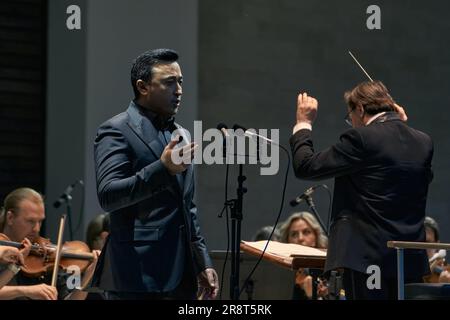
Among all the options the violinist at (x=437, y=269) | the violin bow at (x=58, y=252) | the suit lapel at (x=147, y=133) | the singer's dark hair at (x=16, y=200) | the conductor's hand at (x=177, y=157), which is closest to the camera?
the conductor's hand at (x=177, y=157)

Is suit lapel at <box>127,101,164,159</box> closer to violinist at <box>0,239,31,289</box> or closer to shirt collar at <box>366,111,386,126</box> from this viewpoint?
shirt collar at <box>366,111,386,126</box>

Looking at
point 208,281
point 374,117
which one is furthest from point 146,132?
point 374,117

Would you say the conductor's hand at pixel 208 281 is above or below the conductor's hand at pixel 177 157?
below

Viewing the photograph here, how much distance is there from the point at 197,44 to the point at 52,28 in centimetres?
120

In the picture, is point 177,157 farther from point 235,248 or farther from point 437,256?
point 437,256

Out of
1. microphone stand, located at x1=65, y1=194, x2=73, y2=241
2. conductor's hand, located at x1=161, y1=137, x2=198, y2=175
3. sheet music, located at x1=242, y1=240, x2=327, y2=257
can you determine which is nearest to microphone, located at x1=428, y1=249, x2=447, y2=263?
sheet music, located at x1=242, y1=240, x2=327, y2=257

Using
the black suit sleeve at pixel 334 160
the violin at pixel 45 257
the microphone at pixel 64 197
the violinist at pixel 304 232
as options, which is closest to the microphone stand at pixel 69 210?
the microphone at pixel 64 197

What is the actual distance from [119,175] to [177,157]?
0.24 m

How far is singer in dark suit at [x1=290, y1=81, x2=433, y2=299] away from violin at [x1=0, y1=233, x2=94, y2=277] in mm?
1811

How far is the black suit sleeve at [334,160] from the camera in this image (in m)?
3.69

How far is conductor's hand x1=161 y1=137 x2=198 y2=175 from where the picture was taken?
116 inches

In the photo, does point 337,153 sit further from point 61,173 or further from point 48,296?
point 61,173

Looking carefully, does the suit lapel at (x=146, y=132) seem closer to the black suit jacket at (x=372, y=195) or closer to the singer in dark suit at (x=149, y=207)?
A: the singer in dark suit at (x=149, y=207)

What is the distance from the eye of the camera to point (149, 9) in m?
7.15
